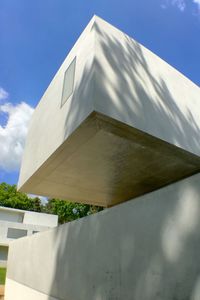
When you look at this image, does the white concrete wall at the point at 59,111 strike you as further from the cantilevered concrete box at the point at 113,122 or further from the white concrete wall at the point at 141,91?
the white concrete wall at the point at 141,91

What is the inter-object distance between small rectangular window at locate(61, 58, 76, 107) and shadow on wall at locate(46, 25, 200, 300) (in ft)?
1.85

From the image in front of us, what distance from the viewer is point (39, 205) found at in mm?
38625

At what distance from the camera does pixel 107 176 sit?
6.16m

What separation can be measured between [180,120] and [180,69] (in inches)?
76.3

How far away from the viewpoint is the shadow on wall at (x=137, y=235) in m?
2.37

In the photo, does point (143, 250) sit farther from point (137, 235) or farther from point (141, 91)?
point (141, 91)

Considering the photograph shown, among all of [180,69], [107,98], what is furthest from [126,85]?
[180,69]

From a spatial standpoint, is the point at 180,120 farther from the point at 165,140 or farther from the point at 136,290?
the point at 136,290

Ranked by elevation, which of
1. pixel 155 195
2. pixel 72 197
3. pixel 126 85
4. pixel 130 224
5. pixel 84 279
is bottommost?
pixel 84 279

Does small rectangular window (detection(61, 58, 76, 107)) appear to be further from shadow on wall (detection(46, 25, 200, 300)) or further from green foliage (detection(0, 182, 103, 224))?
green foliage (detection(0, 182, 103, 224))

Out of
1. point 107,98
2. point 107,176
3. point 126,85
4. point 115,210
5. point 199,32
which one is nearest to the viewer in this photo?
point 115,210

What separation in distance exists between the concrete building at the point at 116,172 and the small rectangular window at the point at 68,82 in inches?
1.8

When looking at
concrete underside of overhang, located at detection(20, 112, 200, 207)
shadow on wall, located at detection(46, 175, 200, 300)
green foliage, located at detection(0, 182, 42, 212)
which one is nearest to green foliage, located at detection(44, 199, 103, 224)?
green foliage, located at detection(0, 182, 42, 212)

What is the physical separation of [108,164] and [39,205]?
3515 cm
